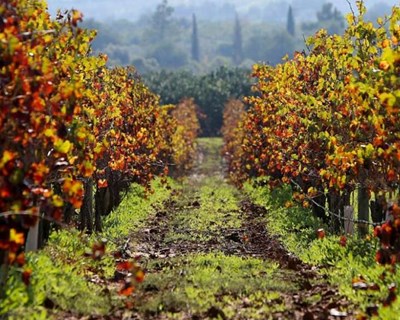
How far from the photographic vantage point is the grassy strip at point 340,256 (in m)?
10.3

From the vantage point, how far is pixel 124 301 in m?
10.2

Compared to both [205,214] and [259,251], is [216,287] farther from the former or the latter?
[205,214]

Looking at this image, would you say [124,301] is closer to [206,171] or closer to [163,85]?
[206,171]

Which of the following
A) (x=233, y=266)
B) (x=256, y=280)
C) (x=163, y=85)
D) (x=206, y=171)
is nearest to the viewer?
(x=256, y=280)

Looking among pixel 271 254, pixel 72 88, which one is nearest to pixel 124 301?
pixel 72 88

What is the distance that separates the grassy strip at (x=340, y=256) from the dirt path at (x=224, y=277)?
0.30 metres

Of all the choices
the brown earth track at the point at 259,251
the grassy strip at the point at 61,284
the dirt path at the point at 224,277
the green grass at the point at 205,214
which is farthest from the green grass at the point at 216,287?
the green grass at the point at 205,214

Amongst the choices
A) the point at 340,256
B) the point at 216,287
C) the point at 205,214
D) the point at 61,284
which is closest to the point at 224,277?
the point at 216,287

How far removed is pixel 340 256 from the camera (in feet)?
46.5

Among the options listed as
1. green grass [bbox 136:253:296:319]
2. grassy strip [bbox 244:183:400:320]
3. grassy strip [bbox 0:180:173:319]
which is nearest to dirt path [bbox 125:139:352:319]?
green grass [bbox 136:253:296:319]

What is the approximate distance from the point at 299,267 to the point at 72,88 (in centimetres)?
666

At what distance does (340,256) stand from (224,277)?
3.20 m

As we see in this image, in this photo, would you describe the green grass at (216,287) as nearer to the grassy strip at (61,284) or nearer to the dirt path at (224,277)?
the dirt path at (224,277)

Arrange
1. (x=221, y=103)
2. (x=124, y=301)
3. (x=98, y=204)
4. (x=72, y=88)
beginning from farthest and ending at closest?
(x=221, y=103) < (x=98, y=204) < (x=124, y=301) < (x=72, y=88)
